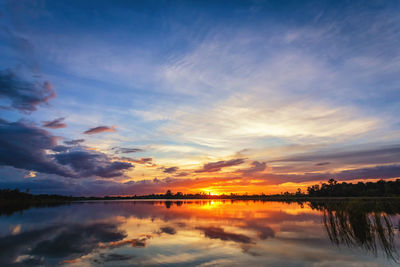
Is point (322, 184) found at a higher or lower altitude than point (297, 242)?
higher

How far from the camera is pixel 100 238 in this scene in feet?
67.3

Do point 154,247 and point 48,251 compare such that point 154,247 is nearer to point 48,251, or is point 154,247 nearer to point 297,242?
point 48,251

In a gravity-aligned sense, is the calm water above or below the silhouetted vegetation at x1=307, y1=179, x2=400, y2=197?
below

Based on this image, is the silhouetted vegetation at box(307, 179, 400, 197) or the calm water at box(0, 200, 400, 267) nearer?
the calm water at box(0, 200, 400, 267)

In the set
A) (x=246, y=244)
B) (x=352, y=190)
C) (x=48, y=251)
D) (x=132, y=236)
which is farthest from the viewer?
(x=352, y=190)

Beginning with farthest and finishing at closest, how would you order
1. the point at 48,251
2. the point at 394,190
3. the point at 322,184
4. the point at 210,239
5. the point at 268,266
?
the point at 322,184, the point at 394,190, the point at 210,239, the point at 48,251, the point at 268,266

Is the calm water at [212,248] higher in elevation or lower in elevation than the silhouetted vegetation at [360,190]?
lower

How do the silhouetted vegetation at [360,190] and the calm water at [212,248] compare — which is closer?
the calm water at [212,248]

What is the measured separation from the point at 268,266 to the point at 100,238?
Result: 1450cm

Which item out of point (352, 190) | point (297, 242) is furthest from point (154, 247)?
point (352, 190)

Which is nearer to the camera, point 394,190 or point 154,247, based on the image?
point 154,247

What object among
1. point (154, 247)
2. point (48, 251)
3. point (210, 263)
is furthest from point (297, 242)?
point (48, 251)

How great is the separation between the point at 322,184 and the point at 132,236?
18102 centimetres

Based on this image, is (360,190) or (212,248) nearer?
(212,248)
